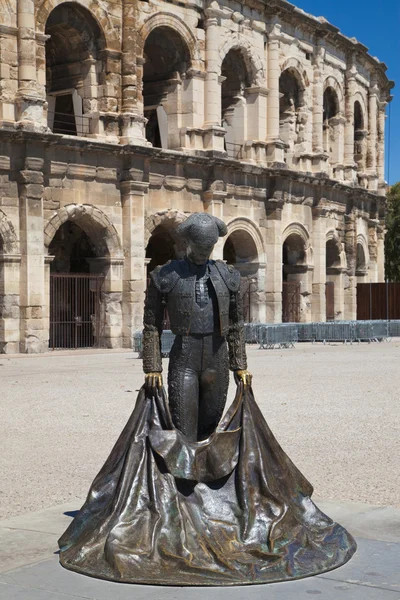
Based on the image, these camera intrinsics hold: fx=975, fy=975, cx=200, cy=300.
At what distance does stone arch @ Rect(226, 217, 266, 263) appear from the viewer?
27609 millimetres

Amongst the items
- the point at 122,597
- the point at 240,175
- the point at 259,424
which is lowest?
the point at 122,597

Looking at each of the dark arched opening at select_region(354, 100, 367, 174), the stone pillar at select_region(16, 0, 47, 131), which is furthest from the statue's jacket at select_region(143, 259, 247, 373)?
the dark arched opening at select_region(354, 100, 367, 174)

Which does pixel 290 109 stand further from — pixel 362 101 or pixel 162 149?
pixel 162 149

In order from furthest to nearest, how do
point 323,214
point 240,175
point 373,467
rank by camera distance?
point 323,214 < point 240,175 < point 373,467

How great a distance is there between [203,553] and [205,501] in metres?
0.38

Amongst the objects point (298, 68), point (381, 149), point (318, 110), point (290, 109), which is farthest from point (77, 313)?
point (381, 149)

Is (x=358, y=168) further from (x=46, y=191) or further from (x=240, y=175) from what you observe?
(x=46, y=191)

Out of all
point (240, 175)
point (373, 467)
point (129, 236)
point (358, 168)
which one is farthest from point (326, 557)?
point (358, 168)

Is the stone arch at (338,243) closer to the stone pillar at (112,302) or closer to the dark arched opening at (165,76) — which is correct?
the dark arched opening at (165,76)

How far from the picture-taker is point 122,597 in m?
4.59

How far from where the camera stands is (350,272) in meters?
35.0

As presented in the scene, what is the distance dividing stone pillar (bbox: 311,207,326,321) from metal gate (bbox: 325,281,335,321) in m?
2.32

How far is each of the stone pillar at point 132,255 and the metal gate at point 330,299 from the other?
11.8 metres

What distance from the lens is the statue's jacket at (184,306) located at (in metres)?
5.77
